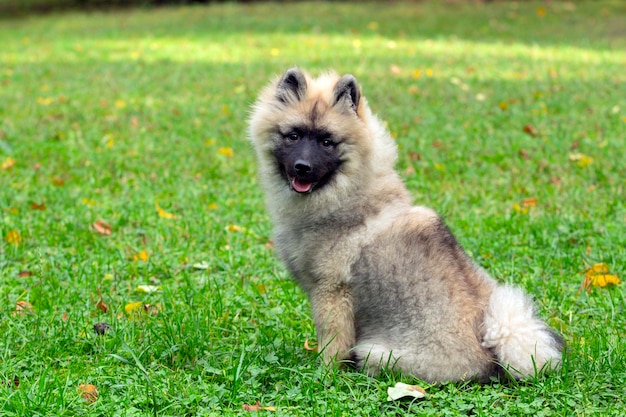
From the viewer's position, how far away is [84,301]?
4980 millimetres

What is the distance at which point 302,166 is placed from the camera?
4.10 metres

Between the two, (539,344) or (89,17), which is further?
(89,17)

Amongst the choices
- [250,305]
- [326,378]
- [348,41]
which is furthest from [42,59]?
[326,378]

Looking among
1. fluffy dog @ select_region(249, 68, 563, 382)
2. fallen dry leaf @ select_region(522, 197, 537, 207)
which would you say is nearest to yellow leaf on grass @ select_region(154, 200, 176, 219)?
Result: fluffy dog @ select_region(249, 68, 563, 382)

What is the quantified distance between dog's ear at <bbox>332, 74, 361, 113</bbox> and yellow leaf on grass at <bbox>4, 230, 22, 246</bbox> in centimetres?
299

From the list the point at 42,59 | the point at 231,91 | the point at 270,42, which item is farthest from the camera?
the point at 270,42

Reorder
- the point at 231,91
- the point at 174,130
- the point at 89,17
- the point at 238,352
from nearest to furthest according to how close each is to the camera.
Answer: the point at 238,352 → the point at 174,130 → the point at 231,91 → the point at 89,17

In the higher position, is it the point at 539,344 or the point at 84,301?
the point at 539,344

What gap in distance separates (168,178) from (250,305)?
3023mm

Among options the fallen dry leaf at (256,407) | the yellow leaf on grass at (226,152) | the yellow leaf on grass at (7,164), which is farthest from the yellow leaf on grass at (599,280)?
the yellow leaf on grass at (7,164)

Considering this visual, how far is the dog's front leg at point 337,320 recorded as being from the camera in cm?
405

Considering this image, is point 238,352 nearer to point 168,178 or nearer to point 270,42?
point 168,178

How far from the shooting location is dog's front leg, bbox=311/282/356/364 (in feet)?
13.3

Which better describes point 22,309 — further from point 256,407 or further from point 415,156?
point 415,156
